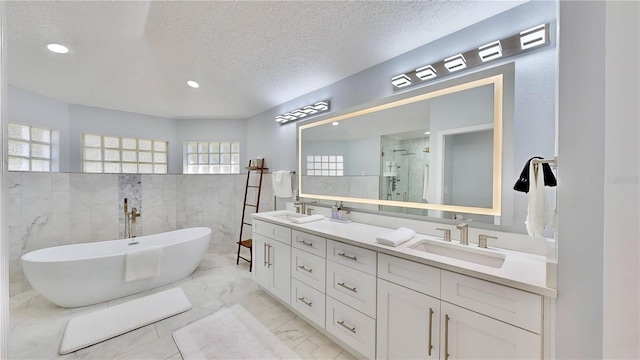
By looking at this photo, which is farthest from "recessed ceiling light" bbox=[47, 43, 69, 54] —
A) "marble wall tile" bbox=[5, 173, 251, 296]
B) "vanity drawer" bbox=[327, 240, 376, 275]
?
"vanity drawer" bbox=[327, 240, 376, 275]

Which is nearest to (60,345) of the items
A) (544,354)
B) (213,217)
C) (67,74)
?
(213,217)

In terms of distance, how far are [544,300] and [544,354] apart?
9.0 inches

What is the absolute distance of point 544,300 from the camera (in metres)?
0.94

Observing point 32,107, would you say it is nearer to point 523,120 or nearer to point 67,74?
point 67,74

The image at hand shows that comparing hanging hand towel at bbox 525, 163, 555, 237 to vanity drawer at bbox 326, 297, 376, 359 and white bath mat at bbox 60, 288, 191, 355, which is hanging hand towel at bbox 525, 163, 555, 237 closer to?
vanity drawer at bbox 326, 297, 376, 359

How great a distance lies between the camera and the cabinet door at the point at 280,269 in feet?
7.27

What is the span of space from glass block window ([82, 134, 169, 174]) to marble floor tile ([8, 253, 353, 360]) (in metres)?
1.98

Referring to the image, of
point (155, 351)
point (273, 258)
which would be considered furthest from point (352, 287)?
point (155, 351)

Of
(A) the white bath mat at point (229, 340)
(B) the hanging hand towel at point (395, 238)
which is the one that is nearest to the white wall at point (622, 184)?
(B) the hanging hand towel at point (395, 238)

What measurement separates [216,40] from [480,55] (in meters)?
1.96

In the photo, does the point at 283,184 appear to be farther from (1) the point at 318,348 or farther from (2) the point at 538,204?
(2) the point at 538,204

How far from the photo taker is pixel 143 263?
8.47 feet

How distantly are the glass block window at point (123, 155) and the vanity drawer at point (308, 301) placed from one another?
3737 mm

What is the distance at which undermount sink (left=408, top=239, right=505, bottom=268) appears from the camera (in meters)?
1.39
